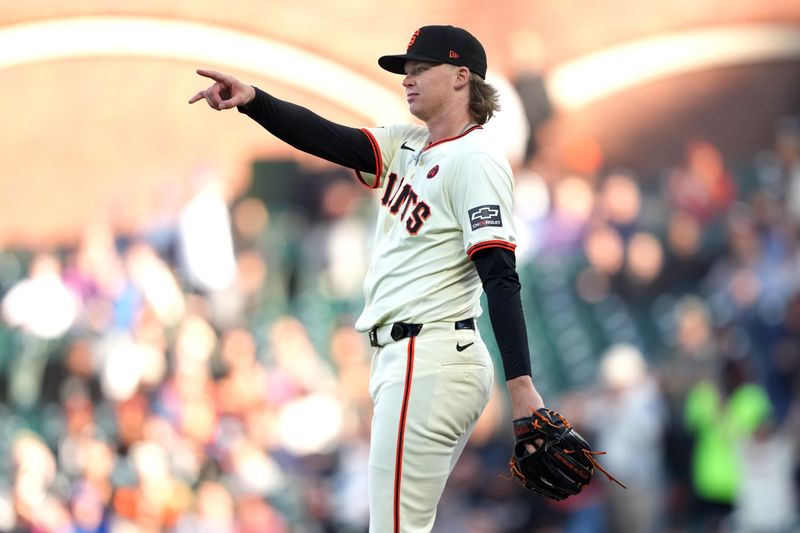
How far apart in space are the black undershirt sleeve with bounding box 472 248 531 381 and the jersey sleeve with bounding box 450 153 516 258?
4 cm

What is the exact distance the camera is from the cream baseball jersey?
3.62m

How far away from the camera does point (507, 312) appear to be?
350cm

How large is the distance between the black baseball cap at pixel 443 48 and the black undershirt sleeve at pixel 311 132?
11.1 inches

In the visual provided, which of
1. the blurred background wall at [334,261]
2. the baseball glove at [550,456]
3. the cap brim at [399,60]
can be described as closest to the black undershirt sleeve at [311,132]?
the cap brim at [399,60]

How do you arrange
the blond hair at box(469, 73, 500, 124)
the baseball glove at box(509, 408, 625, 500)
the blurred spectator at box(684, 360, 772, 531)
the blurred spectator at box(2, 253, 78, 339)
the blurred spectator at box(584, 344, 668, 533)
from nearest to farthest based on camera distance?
1. the baseball glove at box(509, 408, 625, 500)
2. the blond hair at box(469, 73, 500, 124)
3. the blurred spectator at box(684, 360, 772, 531)
4. the blurred spectator at box(584, 344, 668, 533)
5. the blurred spectator at box(2, 253, 78, 339)

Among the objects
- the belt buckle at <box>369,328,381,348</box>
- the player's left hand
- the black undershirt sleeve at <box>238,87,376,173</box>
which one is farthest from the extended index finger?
the belt buckle at <box>369,328,381,348</box>

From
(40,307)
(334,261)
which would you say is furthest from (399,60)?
(40,307)

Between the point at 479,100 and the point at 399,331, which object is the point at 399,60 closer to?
the point at 479,100

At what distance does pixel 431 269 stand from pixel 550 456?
0.66 meters

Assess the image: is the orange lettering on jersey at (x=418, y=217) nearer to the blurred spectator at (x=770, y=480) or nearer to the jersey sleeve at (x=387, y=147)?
the jersey sleeve at (x=387, y=147)

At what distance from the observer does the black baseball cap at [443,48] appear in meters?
3.86

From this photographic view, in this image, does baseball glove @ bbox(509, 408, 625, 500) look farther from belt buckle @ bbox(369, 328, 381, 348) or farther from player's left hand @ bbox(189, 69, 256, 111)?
player's left hand @ bbox(189, 69, 256, 111)

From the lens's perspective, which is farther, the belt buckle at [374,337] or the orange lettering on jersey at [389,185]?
the orange lettering on jersey at [389,185]

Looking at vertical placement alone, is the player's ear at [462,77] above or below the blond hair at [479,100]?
above
